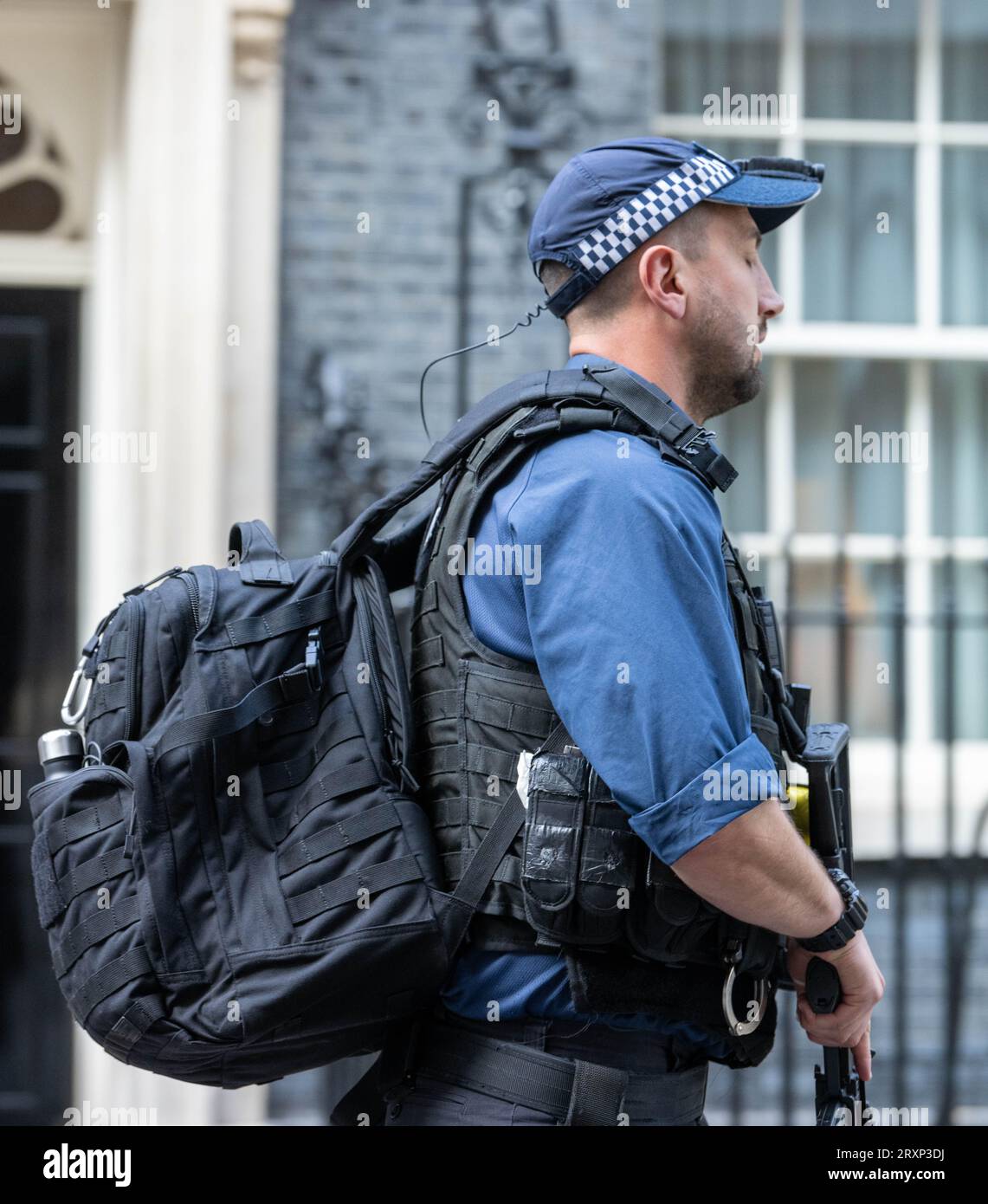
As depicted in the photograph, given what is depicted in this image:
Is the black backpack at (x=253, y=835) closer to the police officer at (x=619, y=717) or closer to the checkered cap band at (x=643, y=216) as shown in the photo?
the police officer at (x=619, y=717)

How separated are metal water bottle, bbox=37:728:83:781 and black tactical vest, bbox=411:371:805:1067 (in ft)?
1.74

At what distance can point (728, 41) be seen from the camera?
5.45 meters

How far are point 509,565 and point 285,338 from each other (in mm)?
3293

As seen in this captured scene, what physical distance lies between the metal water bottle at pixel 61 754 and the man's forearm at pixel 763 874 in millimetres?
945

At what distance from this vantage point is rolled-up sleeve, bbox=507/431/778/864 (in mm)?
1789

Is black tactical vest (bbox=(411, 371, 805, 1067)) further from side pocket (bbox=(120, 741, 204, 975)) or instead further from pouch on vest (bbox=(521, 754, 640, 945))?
side pocket (bbox=(120, 741, 204, 975))

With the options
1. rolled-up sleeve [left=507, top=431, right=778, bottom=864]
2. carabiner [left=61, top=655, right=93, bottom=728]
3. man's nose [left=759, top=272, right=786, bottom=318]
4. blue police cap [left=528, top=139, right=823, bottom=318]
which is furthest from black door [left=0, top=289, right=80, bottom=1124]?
rolled-up sleeve [left=507, top=431, right=778, bottom=864]

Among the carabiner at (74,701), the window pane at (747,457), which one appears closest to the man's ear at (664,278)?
the carabiner at (74,701)

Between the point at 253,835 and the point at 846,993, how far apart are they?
2.99ft

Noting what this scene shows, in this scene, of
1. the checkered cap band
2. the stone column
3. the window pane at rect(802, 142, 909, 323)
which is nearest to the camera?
the checkered cap band

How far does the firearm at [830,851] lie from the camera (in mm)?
2061

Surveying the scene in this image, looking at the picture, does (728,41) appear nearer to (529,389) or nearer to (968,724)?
(968,724)
